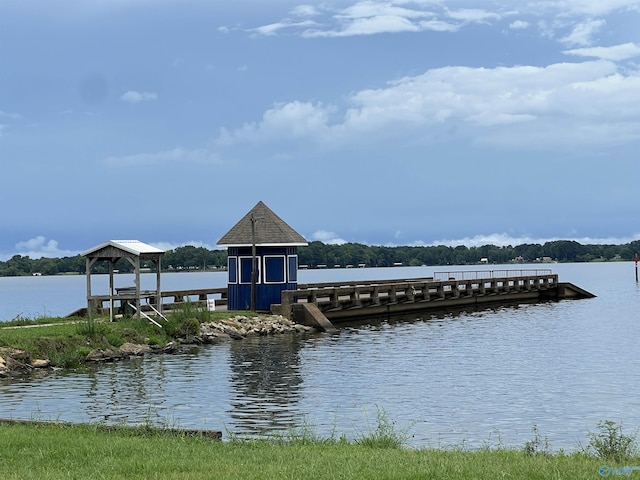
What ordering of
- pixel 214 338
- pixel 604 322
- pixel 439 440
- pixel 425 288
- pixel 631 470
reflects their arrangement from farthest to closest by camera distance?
pixel 425 288, pixel 604 322, pixel 214 338, pixel 439 440, pixel 631 470

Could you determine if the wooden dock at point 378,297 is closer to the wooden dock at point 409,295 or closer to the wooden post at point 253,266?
the wooden dock at point 409,295

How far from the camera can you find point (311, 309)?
143 feet

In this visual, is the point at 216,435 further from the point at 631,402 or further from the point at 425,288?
the point at 425,288

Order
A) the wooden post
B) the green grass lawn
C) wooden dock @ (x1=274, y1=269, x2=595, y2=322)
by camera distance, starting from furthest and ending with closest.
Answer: wooden dock @ (x1=274, y1=269, x2=595, y2=322) → the wooden post → the green grass lawn

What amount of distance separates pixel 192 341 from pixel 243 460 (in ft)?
78.3

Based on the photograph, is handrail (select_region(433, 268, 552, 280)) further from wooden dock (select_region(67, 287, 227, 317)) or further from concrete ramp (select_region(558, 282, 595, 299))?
wooden dock (select_region(67, 287, 227, 317))

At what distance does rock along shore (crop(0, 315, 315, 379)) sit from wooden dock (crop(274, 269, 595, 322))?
202 cm

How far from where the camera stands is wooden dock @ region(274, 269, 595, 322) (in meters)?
47.1

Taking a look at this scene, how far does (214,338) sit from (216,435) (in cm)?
2227

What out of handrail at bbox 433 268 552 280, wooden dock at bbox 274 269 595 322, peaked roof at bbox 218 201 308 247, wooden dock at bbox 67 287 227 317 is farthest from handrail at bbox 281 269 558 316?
wooden dock at bbox 67 287 227 317

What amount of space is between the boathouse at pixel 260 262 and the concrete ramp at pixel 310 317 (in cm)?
161

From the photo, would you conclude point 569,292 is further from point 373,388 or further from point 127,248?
point 373,388

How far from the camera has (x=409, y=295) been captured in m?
55.9

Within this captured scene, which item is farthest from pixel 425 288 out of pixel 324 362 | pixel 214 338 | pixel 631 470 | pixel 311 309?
pixel 631 470
